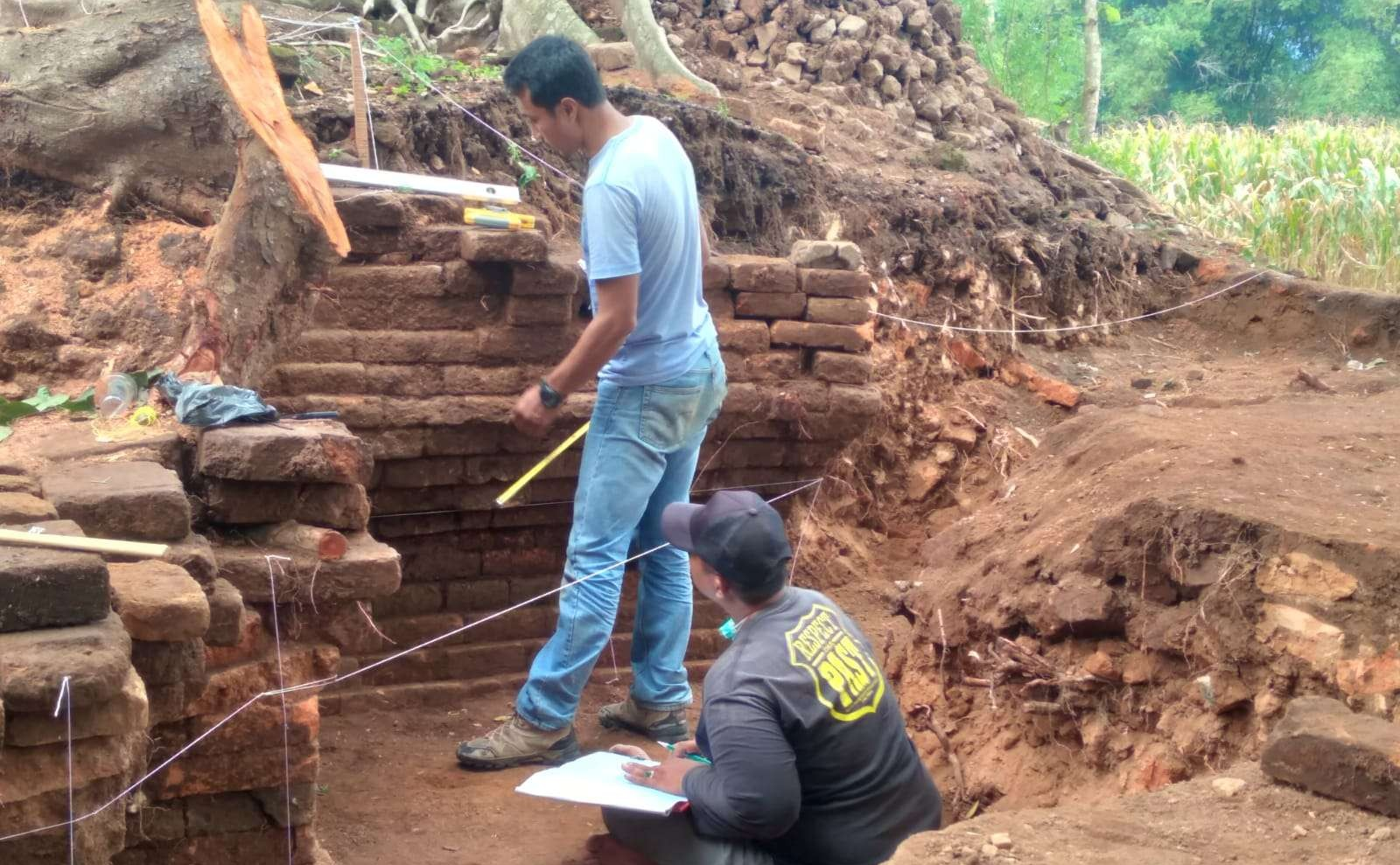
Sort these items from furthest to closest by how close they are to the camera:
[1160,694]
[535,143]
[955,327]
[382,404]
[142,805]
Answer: [955,327] → [535,143] → [382,404] → [1160,694] → [142,805]

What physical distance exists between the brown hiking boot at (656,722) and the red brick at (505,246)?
1.60 metres

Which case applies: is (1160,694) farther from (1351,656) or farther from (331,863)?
(331,863)

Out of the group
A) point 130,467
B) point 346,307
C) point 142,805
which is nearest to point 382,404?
point 346,307

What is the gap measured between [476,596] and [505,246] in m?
1.37

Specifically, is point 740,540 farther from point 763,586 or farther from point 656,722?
point 656,722

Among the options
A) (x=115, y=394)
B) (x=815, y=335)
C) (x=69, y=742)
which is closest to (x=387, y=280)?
(x=115, y=394)

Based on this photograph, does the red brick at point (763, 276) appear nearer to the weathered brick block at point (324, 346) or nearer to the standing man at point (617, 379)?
the standing man at point (617, 379)

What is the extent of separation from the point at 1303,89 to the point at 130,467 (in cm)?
2650

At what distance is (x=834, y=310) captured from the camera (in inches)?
195

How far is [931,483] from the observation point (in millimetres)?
6816

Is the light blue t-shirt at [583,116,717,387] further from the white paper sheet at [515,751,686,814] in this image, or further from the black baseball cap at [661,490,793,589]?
the white paper sheet at [515,751,686,814]

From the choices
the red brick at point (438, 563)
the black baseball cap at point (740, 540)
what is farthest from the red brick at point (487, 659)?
the black baseball cap at point (740, 540)

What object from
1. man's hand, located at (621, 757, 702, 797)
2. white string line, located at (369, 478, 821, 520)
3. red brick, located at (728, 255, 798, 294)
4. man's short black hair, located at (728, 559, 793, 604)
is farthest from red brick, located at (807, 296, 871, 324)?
man's hand, located at (621, 757, 702, 797)

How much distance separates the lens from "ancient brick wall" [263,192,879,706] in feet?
14.1
